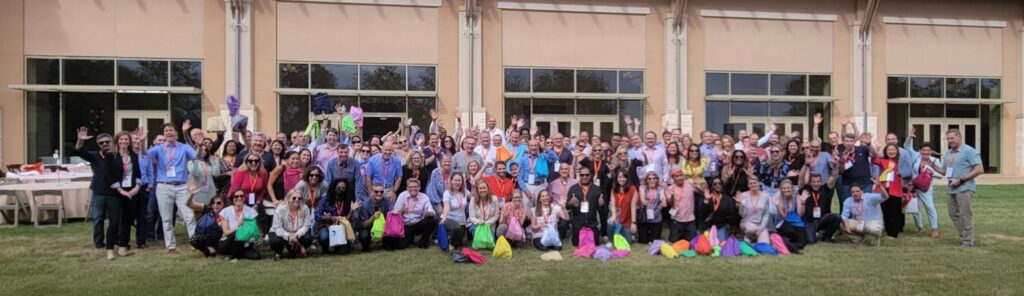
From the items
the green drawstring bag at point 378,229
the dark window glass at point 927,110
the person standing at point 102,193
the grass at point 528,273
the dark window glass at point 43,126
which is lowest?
A: the grass at point 528,273

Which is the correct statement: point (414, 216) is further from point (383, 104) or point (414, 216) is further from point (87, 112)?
point (87, 112)

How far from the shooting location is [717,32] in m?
18.9

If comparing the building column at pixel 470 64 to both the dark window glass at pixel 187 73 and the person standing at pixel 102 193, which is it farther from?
the person standing at pixel 102 193

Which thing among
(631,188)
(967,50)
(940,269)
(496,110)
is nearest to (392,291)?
(631,188)

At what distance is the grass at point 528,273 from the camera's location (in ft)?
17.0

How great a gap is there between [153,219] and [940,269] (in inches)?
337

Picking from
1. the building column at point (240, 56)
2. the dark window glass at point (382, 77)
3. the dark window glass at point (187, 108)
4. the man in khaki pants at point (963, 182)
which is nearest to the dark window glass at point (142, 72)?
the dark window glass at point (187, 108)

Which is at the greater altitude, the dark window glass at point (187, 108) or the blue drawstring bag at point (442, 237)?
the dark window glass at point (187, 108)

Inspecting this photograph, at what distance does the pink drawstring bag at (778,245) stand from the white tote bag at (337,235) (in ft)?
15.6

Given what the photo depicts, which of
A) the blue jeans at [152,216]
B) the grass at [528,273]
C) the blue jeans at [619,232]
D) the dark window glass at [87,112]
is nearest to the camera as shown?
the grass at [528,273]

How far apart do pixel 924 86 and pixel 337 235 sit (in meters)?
20.5

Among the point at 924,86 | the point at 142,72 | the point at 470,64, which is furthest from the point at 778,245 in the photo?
the point at 924,86

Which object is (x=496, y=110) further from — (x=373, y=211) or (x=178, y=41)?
(x=373, y=211)

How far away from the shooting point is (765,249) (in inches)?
267
